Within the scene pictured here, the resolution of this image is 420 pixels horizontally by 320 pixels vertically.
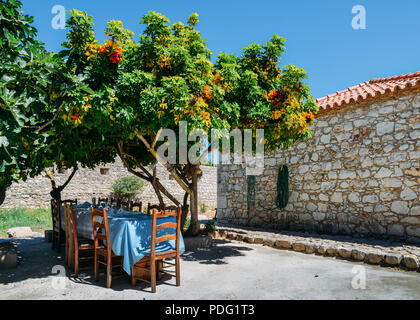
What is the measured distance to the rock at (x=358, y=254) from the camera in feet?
17.0

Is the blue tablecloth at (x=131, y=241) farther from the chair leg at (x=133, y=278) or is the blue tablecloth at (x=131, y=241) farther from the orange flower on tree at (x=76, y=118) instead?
the orange flower on tree at (x=76, y=118)

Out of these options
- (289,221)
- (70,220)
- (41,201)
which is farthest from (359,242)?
(41,201)

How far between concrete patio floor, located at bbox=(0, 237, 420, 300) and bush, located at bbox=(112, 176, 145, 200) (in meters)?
8.48

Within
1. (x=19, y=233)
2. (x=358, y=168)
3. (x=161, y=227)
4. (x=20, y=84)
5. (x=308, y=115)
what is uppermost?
(x=308, y=115)

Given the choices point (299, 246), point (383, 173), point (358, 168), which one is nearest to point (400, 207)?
point (383, 173)

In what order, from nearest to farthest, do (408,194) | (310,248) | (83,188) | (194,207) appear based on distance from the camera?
(310,248)
(408,194)
(194,207)
(83,188)

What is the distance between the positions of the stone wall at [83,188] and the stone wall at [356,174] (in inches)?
294

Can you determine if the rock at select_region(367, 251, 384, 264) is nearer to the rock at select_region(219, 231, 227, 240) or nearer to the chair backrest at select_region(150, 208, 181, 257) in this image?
the chair backrest at select_region(150, 208, 181, 257)

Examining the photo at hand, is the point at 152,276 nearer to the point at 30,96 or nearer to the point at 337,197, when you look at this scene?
the point at 30,96

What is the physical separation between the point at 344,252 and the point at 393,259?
82cm

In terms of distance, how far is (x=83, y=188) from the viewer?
13.4m

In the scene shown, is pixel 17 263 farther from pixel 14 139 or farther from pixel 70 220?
pixel 14 139

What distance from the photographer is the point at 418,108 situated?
20.3ft

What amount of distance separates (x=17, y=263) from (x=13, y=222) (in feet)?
18.8
